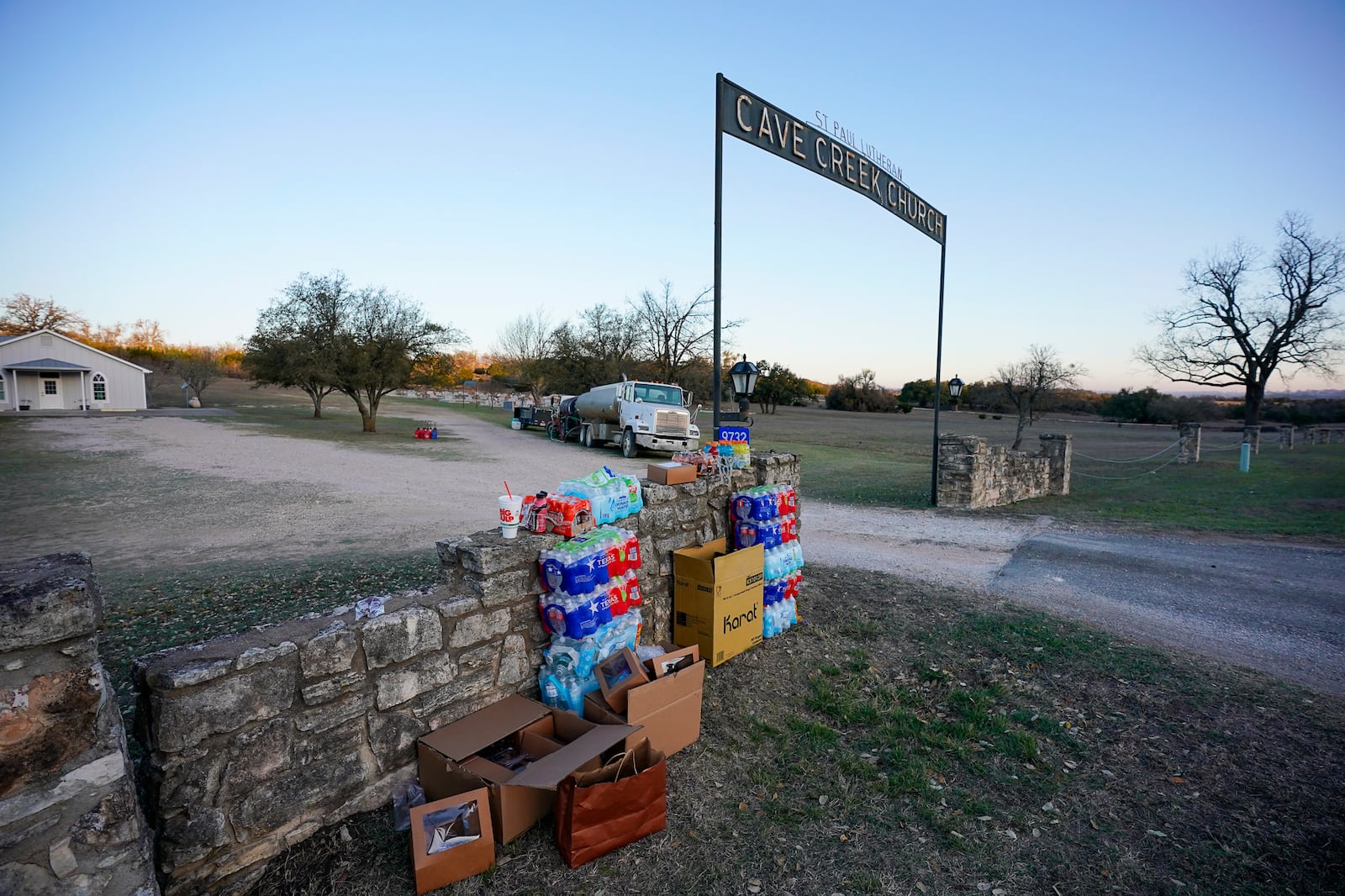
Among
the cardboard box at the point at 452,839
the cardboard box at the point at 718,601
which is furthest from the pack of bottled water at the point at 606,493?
the cardboard box at the point at 452,839

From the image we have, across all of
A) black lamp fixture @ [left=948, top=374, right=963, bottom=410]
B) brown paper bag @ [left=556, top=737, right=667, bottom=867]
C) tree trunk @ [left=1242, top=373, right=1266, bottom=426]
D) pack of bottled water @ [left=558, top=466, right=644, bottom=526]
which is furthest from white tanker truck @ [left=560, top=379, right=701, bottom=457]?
tree trunk @ [left=1242, top=373, right=1266, bottom=426]

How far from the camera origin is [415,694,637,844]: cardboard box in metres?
2.63

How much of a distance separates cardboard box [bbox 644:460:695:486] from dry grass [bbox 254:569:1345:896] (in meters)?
1.45

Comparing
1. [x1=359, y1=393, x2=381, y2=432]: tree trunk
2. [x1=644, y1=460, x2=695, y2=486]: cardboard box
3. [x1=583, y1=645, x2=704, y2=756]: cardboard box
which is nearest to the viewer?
[x1=583, y1=645, x2=704, y2=756]: cardboard box

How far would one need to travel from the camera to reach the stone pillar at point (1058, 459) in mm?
13695

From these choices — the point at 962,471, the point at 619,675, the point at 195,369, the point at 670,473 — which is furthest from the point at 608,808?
the point at 195,369

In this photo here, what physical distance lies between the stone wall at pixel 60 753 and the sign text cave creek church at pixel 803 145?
5565 millimetres

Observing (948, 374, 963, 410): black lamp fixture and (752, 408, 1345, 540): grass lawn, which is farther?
(948, 374, 963, 410): black lamp fixture

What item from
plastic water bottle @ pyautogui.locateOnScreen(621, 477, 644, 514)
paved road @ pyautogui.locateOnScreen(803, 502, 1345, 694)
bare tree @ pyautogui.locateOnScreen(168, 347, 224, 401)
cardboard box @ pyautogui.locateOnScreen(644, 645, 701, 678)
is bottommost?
paved road @ pyautogui.locateOnScreen(803, 502, 1345, 694)

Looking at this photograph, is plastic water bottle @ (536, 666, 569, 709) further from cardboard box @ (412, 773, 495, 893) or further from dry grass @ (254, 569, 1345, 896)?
cardboard box @ (412, 773, 495, 893)

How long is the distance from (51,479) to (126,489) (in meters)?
2.14

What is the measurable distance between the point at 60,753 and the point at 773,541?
4199mm

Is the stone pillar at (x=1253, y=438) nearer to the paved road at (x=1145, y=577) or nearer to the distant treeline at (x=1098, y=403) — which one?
the distant treeline at (x=1098, y=403)

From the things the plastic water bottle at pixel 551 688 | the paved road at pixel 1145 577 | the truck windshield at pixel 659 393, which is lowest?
the paved road at pixel 1145 577
